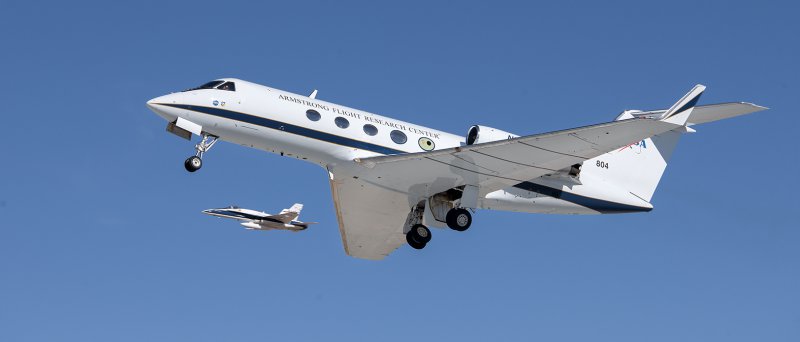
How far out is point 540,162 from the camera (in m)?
24.0

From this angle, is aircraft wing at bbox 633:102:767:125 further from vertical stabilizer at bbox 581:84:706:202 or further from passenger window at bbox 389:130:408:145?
passenger window at bbox 389:130:408:145

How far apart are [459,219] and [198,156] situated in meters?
6.54

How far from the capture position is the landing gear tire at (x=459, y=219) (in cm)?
2500

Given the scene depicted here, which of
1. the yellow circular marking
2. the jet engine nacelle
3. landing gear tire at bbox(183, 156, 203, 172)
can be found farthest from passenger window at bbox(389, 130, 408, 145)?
landing gear tire at bbox(183, 156, 203, 172)

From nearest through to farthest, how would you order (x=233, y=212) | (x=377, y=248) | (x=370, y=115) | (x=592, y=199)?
(x=370, y=115) < (x=592, y=199) < (x=377, y=248) < (x=233, y=212)

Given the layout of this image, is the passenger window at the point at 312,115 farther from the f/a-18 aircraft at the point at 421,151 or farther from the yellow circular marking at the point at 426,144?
the yellow circular marking at the point at 426,144

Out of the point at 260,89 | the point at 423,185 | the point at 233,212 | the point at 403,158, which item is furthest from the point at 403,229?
the point at 233,212

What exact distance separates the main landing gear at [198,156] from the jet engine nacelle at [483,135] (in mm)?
6294

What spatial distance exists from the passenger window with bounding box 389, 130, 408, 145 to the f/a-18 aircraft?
1.2 inches

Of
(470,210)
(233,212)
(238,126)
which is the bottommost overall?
(470,210)

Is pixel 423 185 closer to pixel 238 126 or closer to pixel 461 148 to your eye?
pixel 461 148

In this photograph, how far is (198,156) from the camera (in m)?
24.0

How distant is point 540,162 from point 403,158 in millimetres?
3287

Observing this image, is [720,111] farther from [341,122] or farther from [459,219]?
[341,122]
